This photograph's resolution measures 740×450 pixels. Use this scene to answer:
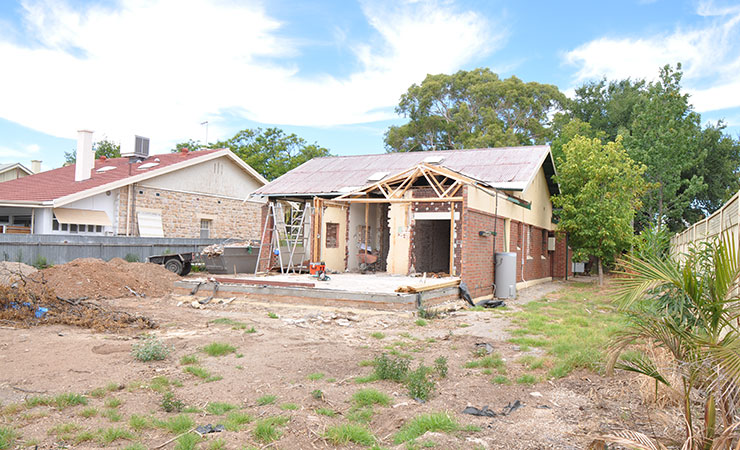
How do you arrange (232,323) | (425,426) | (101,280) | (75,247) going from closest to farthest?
(425,426)
(232,323)
(101,280)
(75,247)

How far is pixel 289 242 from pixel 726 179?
95.1 feet

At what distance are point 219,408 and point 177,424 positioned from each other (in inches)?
23.4

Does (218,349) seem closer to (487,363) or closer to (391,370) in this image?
(391,370)

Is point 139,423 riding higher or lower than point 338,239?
lower

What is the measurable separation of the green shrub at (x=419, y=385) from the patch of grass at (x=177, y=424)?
7.49 ft

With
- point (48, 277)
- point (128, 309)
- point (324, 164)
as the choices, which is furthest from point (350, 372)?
point (324, 164)

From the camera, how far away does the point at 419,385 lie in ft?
18.9

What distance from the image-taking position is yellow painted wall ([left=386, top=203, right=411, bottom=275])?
16.8m

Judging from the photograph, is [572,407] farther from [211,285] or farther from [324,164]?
[324,164]

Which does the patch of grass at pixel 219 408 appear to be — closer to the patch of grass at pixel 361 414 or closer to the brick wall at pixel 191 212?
the patch of grass at pixel 361 414

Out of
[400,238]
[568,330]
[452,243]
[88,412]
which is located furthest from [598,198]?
[88,412]

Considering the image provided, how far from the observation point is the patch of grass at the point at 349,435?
4.49 metres

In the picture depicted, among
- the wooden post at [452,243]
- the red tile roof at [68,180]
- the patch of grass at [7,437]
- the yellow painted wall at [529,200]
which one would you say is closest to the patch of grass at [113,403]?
the patch of grass at [7,437]

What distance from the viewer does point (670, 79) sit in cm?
2838
